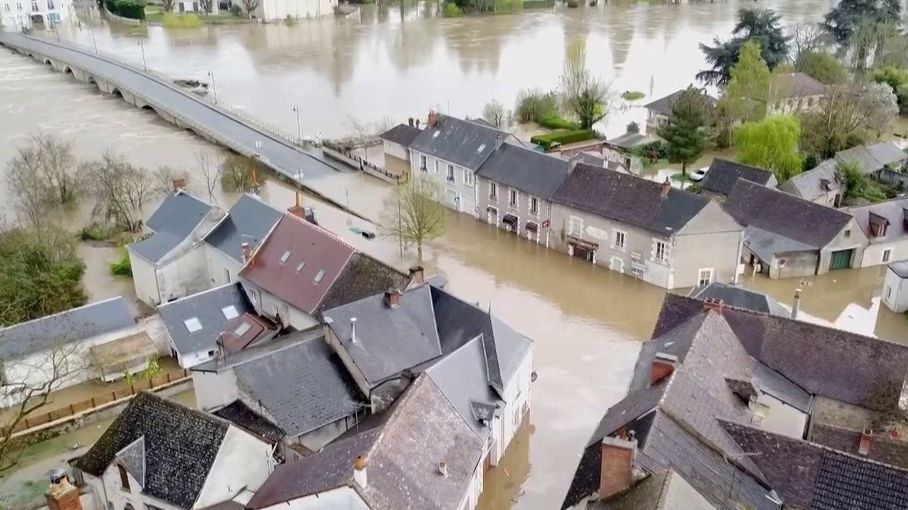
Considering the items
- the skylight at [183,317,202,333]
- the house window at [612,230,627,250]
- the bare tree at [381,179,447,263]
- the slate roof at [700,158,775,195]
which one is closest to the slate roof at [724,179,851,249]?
the slate roof at [700,158,775,195]

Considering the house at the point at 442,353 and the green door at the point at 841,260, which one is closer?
the house at the point at 442,353

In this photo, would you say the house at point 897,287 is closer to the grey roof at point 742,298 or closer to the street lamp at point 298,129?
the grey roof at point 742,298

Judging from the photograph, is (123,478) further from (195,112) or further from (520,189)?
(195,112)

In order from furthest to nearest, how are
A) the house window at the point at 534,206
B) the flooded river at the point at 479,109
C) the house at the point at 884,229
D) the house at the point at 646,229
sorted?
the house window at the point at 534,206 < the house at the point at 884,229 < the house at the point at 646,229 < the flooded river at the point at 479,109

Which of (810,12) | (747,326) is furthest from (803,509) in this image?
(810,12)

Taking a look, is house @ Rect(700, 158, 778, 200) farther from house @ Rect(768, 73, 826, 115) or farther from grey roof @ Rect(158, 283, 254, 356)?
grey roof @ Rect(158, 283, 254, 356)

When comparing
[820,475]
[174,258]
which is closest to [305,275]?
[174,258]

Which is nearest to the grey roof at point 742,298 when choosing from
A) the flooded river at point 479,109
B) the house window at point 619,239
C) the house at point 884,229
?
the flooded river at point 479,109
